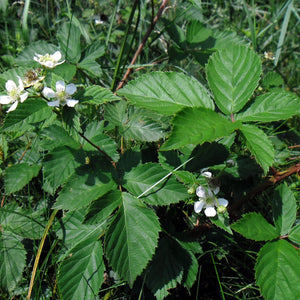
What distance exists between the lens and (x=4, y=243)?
1646 millimetres

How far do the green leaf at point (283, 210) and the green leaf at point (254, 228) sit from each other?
0.14 ft

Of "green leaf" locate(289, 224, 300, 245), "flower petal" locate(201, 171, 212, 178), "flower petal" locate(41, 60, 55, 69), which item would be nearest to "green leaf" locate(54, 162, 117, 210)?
"flower petal" locate(201, 171, 212, 178)

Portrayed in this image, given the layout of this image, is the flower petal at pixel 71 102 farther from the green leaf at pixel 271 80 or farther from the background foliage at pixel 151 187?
the green leaf at pixel 271 80

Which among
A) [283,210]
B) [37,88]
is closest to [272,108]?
[283,210]

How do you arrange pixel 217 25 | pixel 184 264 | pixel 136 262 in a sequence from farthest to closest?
pixel 217 25
pixel 184 264
pixel 136 262

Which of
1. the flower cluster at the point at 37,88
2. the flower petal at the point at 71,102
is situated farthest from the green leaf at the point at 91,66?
the flower petal at the point at 71,102

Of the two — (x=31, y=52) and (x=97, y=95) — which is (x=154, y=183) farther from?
(x=31, y=52)

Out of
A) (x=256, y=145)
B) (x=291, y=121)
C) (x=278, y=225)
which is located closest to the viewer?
(x=256, y=145)

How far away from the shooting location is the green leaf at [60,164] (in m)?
1.38

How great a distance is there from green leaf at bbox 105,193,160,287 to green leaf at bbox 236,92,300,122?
21.8 inches

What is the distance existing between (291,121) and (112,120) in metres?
1.57

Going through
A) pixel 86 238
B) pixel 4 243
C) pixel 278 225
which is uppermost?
pixel 278 225

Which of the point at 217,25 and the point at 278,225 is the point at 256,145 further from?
the point at 217,25

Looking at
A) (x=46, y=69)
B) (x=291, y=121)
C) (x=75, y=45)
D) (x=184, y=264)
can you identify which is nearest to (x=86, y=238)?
(x=184, y=264)
